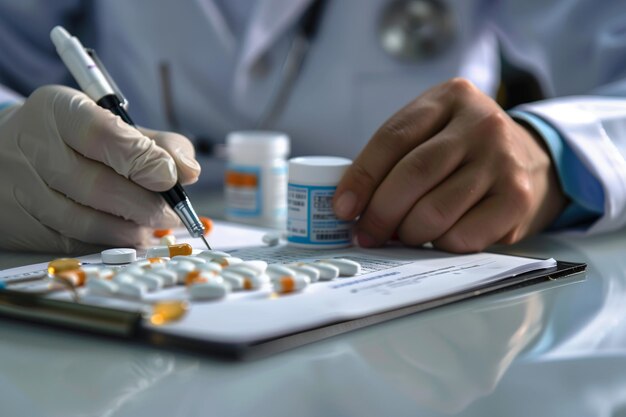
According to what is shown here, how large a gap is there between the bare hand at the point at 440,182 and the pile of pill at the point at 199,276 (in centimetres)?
14

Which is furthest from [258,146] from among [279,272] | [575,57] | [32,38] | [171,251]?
[32,38]

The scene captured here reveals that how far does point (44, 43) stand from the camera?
146 cm

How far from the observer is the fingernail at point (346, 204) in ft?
2.41

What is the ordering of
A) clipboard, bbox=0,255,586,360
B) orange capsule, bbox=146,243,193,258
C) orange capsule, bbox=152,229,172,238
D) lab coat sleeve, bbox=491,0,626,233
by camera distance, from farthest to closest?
lab coat sleeve, bbox=491,0,626,233 → orange capsule, bbox=152,229,172,238 → orange capsule, bbox=146,243,193,258 → clipboard, bbox=0,255,586,360

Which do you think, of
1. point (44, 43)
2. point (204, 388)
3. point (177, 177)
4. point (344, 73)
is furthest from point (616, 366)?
point (44, 43)

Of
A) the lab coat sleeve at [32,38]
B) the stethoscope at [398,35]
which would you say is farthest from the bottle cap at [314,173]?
the lab coat sleeve at [32,38]

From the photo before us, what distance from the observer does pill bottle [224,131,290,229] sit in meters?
0.95

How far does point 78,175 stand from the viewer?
0.72 meters

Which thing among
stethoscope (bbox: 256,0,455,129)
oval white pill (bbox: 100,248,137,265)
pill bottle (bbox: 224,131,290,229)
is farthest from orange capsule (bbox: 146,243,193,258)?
stethoscope (bbox: 256,0,455,129)

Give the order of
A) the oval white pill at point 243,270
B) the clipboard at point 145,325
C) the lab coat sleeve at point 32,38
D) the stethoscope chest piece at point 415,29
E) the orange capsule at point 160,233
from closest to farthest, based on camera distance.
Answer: the clipboard at point 145,325
the oval white pill at point 243,270
the orange capsule at point 160,233
the stethoscope chest piece at point 415,29
the lab coat sleeve at point 32,38

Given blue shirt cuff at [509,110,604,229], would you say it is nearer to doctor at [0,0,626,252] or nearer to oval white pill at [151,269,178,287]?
doctor at [0,0,626,252]

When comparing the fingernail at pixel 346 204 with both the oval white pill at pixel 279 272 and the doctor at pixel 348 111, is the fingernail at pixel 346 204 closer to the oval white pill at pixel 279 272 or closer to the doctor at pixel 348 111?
the doctor at pixel 348 111

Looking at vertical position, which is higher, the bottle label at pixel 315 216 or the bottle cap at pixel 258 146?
the bottle cap at pixel 258 146

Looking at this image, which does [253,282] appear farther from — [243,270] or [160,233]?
[160,233]
